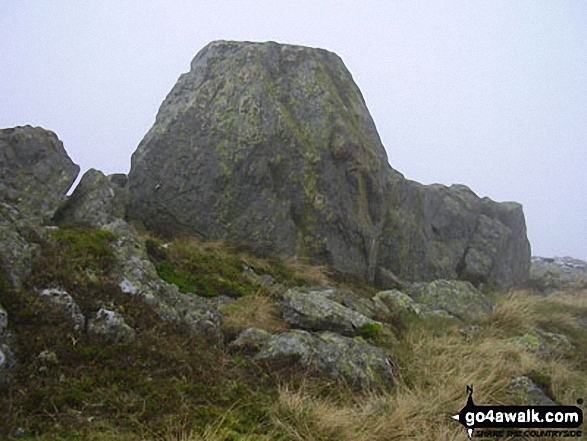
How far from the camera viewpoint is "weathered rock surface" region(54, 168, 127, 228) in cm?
975

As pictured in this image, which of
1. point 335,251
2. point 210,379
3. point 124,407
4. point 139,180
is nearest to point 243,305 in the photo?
point 210,379

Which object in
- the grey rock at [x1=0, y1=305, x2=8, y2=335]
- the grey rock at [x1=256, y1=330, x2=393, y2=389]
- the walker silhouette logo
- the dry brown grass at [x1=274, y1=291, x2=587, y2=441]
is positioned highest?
the grey rock at [x1=0, y1=305, x2=8, y2=335]

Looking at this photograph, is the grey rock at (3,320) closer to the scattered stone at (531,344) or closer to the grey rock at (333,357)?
the grey rock at (333,357)

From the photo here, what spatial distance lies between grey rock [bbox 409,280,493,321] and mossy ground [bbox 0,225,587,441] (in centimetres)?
255

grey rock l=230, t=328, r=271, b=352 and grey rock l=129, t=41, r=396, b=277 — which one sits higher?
grey rock l=129, t=41, r=396, b=277

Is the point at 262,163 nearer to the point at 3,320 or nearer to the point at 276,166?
the point at 276,166

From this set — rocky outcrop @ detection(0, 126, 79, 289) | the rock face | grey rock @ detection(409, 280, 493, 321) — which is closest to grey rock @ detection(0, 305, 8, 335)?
rocky outcrop @ detection(0, 126, 79, 289)

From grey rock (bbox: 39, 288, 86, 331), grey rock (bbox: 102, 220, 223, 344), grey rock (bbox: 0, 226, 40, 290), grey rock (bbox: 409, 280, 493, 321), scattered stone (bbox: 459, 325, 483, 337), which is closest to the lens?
grey rock (bbox: 39, 288, 86, 331)

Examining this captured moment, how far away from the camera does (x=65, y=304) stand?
5.37 metres

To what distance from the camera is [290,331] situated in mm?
7211

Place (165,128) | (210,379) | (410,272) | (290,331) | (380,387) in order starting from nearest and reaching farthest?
(210,379)
(380,387)
(290,331)
(165,128)
(410,272)

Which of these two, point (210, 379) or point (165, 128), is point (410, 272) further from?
point (210, 379)

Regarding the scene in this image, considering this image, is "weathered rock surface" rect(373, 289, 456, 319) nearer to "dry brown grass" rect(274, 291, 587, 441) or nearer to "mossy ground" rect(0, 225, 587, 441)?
"dry brown grass" rect(274, 291, 587, 441)

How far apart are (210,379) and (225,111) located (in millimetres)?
8811
